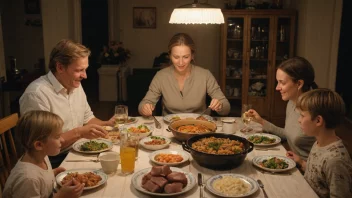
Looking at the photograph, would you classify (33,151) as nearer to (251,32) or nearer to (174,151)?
(174,151)

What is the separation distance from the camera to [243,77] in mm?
5609

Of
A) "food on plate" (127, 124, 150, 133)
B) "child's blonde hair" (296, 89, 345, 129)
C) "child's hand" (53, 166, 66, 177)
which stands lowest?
"child's hand" (53, 166, 66, 177)

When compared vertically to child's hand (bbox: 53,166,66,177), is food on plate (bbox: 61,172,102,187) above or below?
above

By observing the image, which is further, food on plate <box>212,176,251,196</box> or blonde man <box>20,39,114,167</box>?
blonde man <box>20,39,114,167</box>

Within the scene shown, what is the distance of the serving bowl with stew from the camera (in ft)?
6.96

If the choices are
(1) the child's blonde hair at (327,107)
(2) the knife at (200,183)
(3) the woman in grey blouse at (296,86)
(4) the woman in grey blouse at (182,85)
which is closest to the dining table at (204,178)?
(2) the knife at (200,183)

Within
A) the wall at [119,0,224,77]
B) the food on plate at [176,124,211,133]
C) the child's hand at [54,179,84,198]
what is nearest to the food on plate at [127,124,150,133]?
the food on plate at [176,124,211,133]

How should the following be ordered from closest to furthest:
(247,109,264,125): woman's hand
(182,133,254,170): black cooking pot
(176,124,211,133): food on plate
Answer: (182,133,254,170): black cooking pot, (176,124,211,133): food on plate, (247,109,264,125): woman's hand

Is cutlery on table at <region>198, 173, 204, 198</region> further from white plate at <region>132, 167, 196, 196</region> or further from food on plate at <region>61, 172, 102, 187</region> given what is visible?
food on plate at <region>61, 172, 102, 187</region>

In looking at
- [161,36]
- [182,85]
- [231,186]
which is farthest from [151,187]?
[161,36]

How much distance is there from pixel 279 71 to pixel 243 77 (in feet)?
10.9

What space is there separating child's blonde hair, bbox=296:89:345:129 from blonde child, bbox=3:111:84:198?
1091 millimetres

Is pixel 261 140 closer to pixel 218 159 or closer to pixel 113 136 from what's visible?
pixel 218 159

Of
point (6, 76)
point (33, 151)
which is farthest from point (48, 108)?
point (6, 76)
